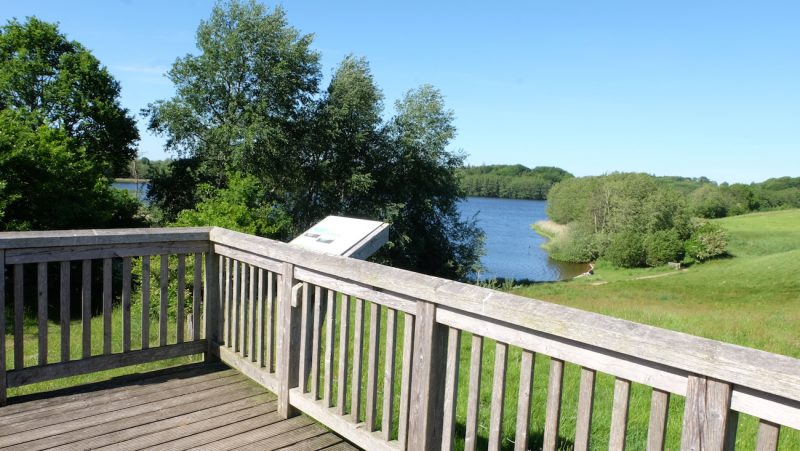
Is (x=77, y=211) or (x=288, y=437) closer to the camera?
(x=288, y=437)

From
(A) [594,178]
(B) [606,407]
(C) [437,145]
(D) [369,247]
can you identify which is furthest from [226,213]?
(A) [594,178]

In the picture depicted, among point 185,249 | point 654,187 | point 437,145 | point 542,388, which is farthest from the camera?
point 654,187

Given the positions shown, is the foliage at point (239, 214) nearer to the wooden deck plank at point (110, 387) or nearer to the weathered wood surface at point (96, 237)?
the weathered wood surface at point (96, 237)

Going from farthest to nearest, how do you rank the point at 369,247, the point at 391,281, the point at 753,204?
the point at 753,204 → the point at 369,247 → the point at 391,281

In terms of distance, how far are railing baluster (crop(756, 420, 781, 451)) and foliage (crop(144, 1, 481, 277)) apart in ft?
65.7

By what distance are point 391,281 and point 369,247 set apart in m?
0.95

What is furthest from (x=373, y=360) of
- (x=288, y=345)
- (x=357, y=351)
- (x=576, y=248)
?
(x=576, y=248)

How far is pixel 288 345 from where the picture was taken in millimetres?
3373

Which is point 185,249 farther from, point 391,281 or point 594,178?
point 594,178

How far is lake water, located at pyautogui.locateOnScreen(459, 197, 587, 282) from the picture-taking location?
39.1 m

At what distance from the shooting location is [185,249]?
13.4 ft

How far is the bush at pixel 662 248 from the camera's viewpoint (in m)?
44.3

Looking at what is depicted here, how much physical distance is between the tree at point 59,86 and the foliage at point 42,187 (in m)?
6.47

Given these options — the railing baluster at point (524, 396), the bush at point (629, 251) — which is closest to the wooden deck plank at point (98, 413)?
the railing baluster at point (524, 396)
